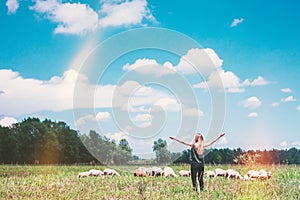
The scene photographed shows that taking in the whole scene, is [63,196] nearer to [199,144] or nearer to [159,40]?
[199,144]

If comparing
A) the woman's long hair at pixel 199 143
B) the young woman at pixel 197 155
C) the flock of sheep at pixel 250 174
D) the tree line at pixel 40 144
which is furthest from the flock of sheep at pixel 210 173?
the tree line at pixel 40 144

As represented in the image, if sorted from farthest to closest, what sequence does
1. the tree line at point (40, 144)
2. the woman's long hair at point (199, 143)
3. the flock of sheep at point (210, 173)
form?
the tree line at point (40, 144) → the flock of sheep at point (210, 173) → the woman's long hair at point (199, 143)

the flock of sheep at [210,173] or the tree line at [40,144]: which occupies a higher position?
the tree line at [40,144]

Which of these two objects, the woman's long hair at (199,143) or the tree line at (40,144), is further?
the tree line at (40,144)

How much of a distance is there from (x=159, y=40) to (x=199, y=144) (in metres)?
8.86

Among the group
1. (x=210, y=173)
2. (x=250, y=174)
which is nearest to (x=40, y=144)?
(x=210, y=173)

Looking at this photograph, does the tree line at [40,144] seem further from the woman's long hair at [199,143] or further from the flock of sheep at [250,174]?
the woman's long hair at [199,143]

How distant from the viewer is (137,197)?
1035 cm

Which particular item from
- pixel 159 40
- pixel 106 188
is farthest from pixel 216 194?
pixel 159 40

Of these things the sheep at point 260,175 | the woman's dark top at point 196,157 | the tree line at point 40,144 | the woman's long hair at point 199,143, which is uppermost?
the tree line at point 40,144

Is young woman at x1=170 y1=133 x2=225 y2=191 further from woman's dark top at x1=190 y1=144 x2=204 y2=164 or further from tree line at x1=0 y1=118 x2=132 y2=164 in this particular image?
tree line at x1=0 y1=118 x2=132 y2=164

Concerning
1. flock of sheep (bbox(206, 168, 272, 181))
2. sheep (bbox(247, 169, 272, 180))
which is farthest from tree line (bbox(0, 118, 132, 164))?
sheep (bbox(247, 169, 272, 180))

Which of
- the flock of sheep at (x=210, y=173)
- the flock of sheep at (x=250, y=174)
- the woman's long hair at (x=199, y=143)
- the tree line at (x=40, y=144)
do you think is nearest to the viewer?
the woman's long hair at (x=199, y=143)

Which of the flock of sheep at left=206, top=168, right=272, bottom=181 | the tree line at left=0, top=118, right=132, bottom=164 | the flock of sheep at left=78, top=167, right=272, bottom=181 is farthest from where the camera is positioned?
the tree line at left=0, top=118, right=132, bottom=164
